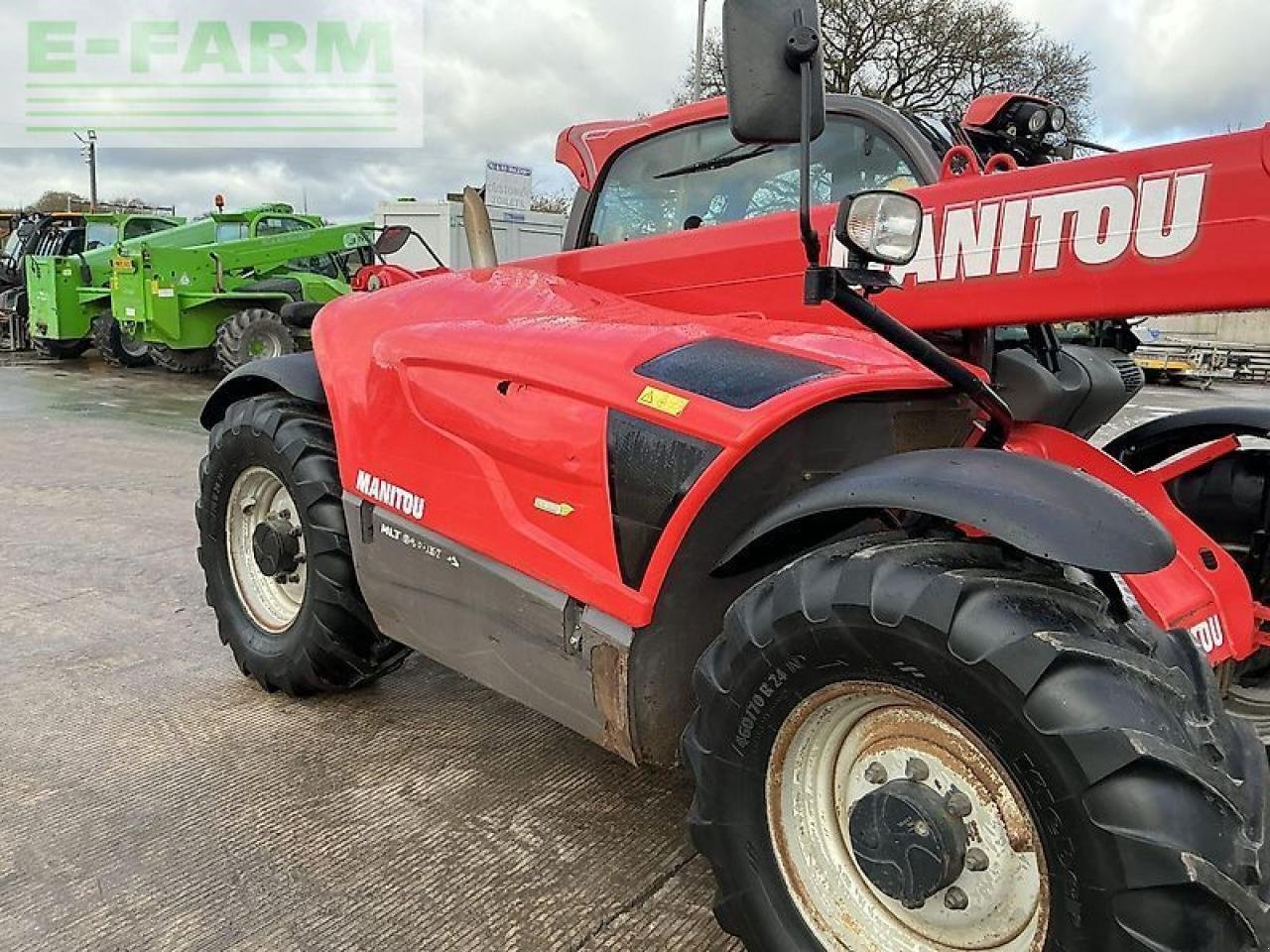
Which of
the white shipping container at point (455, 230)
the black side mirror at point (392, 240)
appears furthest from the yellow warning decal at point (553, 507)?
the white shipping container at point (455, 230)

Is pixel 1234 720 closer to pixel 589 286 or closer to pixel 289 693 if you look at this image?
pixel 589 286

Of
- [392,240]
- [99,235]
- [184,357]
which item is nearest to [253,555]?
[392,240]

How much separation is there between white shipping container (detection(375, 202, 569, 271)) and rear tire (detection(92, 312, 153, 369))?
A: 4.79 metres

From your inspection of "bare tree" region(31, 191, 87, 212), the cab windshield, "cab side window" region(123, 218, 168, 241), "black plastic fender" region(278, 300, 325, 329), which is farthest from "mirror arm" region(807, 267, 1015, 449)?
"bare tree" region(31, 191, 87, 212)

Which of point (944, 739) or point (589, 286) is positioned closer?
point (944, 739)

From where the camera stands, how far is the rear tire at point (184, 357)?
15586 millimetres

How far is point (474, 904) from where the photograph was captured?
2.55m

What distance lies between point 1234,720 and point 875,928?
2.47 feet

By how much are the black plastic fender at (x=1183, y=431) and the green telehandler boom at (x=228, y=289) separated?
1234 cm

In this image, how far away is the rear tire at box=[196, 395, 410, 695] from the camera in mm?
3436

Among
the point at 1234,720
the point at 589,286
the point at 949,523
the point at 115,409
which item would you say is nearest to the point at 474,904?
the point at 949,523

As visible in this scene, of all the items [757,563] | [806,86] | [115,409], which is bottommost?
[115,409]

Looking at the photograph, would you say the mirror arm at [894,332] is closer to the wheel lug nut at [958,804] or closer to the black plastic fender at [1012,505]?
the black plastic fender at [1012,505]

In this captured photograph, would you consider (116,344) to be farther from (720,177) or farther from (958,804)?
(958,804)
